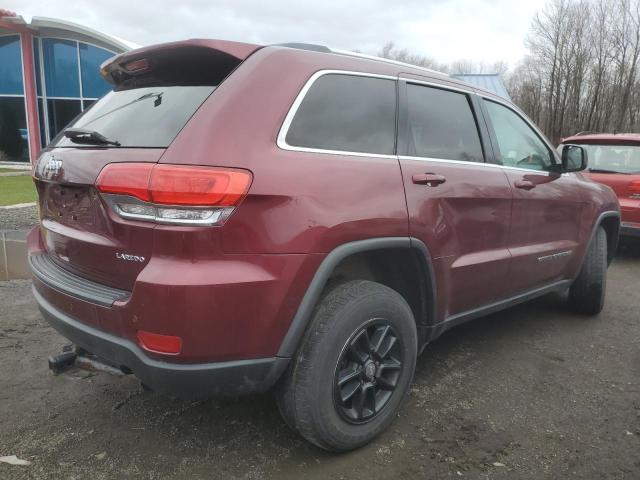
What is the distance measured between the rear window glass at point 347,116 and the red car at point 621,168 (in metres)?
4.88

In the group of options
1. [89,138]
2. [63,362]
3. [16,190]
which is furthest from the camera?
[16,190]

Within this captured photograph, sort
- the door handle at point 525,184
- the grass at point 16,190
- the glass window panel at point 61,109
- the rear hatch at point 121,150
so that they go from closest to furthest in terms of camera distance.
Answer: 1. the rear hatch at point 121,150
2. the door handle at point 525,184
3. the grass at point 16,190
4. the glass window panel at point 61,109

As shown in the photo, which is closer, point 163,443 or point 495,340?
point 163,443

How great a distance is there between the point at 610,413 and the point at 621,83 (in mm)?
39390

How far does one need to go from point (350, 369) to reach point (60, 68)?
71.1 feet

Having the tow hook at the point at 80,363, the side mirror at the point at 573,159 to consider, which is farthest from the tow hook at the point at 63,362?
the side mirror at the point at 573,159

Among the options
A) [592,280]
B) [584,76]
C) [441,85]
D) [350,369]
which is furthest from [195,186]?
[584,76]

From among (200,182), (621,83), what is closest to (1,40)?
(200,182)

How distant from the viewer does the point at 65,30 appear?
63.4ft

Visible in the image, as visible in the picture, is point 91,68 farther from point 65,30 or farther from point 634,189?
point 634,189

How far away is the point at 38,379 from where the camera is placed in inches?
126

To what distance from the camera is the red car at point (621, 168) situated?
676 cm

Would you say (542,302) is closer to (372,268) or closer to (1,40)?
(372,268)

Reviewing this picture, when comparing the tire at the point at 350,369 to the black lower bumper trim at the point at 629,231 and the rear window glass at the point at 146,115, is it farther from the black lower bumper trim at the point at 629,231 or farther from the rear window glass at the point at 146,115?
the black lower bumper trim at the point at 629,231
